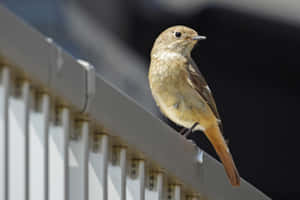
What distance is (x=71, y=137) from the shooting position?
2150 millimetres

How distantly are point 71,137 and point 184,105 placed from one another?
1.69 m

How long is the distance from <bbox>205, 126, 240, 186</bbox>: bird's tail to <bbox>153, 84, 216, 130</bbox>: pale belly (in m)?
0.06

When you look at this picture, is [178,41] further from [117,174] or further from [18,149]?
[18,149]

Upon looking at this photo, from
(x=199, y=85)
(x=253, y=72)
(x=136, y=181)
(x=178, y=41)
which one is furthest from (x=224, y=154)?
(x=253, y=72)

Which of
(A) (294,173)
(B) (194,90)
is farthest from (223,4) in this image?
(B) (194,90)

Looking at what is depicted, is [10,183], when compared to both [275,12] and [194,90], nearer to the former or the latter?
[194,90]

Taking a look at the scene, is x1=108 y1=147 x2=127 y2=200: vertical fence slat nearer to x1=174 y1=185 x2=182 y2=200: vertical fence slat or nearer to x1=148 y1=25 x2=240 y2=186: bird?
x1=174 y1=185 x2=182 y2=200: vertical fence slat

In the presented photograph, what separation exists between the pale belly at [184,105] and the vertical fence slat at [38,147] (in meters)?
1.79

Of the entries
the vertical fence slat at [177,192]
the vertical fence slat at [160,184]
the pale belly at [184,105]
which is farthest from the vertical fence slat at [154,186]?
the pale belly at [184,105]

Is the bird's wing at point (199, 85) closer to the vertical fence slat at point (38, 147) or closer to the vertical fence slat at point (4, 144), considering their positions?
the vertical fence slat at point (38, 147)

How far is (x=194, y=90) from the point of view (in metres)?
3.87

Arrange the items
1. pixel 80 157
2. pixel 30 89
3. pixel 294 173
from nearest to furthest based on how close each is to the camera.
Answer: pixel 30 89
pixel 80 157
pixel 294 173

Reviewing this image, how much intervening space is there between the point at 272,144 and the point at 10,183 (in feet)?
19.2

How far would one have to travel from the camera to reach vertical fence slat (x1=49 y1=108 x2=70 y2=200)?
6.65 ft
